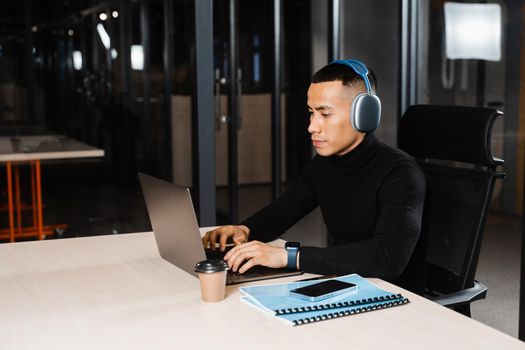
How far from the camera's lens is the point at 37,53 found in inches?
181

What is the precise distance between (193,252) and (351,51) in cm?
273

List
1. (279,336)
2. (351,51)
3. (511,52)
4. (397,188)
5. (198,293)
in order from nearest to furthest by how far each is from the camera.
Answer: (279,336) < (198,293) < (397,188) < (511,52) < (351,51)

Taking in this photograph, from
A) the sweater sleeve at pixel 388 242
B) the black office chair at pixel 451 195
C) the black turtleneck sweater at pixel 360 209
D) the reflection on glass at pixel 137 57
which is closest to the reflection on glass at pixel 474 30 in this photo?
the black office chair at pixel 451 195

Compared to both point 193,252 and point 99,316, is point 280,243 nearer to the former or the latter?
point 193,252

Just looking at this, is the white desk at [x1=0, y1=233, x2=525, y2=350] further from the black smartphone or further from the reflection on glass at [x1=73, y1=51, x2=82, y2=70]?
the reflection on glass at [x1=73, y1=51, x2=82, y2=70]

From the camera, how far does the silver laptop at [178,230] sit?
67.6 inches

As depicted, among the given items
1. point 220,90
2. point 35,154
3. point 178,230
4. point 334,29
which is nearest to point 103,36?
point 35,154

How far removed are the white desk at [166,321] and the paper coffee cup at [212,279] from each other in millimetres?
21

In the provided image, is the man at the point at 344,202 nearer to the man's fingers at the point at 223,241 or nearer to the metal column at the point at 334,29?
the man's fingers at the point at 223,241

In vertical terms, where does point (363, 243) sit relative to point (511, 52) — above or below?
below

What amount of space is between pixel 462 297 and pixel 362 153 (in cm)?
50

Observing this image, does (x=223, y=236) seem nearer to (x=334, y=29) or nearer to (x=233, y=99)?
(x=334, y=29)

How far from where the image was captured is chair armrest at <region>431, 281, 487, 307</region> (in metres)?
1.91

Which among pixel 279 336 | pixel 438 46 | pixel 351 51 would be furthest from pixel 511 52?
pixel 279 336
